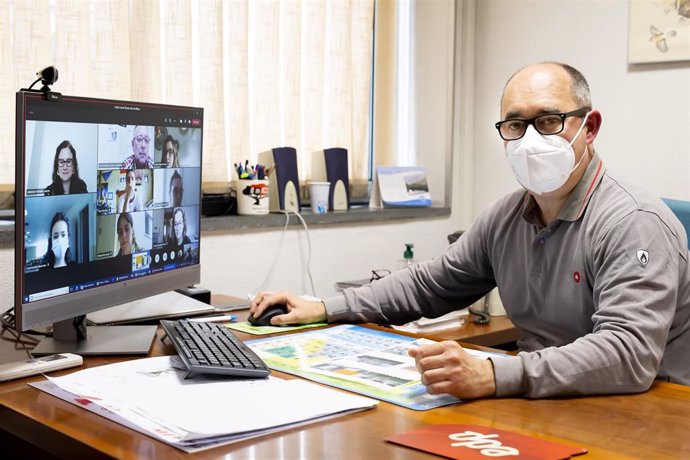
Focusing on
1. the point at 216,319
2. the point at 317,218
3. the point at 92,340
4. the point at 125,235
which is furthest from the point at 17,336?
the point at 317,218

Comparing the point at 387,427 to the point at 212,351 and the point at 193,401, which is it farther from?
the point at 212,351

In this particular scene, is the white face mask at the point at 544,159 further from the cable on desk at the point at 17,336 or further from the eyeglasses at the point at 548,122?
the cable on desk at the point at 17,336

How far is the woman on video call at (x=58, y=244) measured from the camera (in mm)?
1410

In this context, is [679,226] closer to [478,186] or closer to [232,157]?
[232,157]

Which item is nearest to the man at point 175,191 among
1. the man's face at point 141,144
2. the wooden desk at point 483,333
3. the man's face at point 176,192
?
the man's face at point 176,192

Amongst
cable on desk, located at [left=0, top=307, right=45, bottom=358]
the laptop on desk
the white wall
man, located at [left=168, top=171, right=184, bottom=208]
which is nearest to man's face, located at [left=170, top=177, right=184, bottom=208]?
man, located at [left=168, top=171, right=184, bottom=208]

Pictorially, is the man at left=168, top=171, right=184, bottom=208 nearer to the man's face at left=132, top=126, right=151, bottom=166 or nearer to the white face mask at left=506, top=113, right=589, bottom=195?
the man's face at left=132, top=126, right=151, bottom=166

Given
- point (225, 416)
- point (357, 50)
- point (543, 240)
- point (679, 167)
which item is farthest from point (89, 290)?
point (679, 167)

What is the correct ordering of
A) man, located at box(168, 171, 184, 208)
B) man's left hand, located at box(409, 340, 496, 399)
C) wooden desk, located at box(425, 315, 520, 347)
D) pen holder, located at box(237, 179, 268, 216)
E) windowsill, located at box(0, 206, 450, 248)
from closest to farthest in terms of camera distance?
man's left hand, located at box(409, 340, 496, 399) < man, located at box(168, 171, 184, 208) < wooden desk, located at box(425, 315, 520, 347) < windowsill, located at box(0, 206, 450, 248) < pen holder, located at box(237, 179, 268, 216)

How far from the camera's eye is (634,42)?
2.86 metres

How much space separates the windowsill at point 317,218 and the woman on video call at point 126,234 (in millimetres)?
524

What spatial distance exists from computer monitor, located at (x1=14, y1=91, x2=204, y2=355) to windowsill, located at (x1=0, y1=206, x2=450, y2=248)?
0.50 meters

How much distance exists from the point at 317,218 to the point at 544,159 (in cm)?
121

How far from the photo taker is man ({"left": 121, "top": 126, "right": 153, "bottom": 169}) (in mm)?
1618
